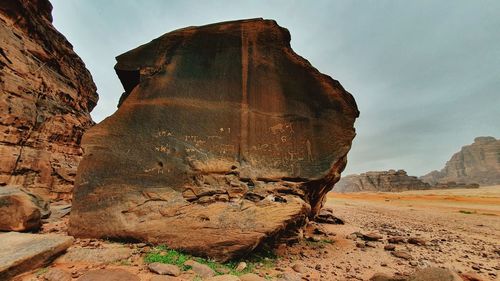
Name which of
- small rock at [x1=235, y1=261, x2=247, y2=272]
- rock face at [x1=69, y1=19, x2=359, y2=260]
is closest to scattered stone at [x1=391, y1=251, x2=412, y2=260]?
rock face at [x1=69, y1=19, x2=359, y2=260]

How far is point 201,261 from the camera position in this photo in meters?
4.91

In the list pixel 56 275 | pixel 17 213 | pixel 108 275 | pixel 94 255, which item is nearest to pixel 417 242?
pixel 108 275

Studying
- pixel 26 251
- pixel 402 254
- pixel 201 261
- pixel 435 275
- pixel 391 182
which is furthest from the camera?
pixel 391 182

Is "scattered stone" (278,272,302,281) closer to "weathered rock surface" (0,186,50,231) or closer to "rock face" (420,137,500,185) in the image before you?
"weathered rock surface" (0,186,50,231)

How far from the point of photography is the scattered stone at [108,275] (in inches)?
151

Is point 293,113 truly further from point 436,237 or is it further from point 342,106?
point 436,237

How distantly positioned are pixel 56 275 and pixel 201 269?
2.26m

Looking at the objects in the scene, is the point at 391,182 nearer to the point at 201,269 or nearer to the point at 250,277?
the point at 250,277

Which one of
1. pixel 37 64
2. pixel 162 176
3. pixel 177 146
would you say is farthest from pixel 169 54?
pixel 37 64

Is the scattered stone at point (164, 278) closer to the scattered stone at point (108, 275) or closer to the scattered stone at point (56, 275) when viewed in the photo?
the scattered stone at point (108, 275)

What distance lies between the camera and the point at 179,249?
5172 millimetres

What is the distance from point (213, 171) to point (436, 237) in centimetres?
827

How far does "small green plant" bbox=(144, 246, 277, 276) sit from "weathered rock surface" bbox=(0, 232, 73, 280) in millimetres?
1588

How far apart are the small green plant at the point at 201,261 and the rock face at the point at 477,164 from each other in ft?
398
